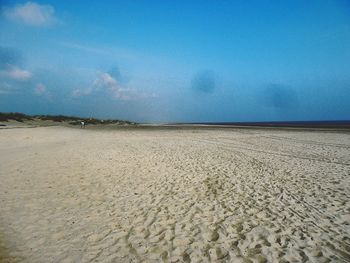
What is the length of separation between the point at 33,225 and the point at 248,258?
5.17m

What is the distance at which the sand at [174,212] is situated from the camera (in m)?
5.46

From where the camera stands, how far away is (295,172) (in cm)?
1215

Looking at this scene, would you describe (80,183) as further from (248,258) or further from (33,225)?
(248,258)

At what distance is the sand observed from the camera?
17.9 ft

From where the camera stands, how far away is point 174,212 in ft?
24.6

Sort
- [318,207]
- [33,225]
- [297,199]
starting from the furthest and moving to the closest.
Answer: [297,199], [318,207], [33,225]

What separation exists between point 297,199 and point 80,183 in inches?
310

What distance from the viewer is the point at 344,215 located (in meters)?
7.18

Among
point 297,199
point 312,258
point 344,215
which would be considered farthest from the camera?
point 297,199

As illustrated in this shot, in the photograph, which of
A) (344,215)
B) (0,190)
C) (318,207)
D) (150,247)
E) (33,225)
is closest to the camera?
(150,247)

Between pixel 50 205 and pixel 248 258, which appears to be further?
pixel 50 205

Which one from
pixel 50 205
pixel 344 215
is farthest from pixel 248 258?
pixel 50 205

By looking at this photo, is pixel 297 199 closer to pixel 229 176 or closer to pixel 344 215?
pixel 344 215

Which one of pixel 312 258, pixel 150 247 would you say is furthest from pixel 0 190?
pixel 312 258
